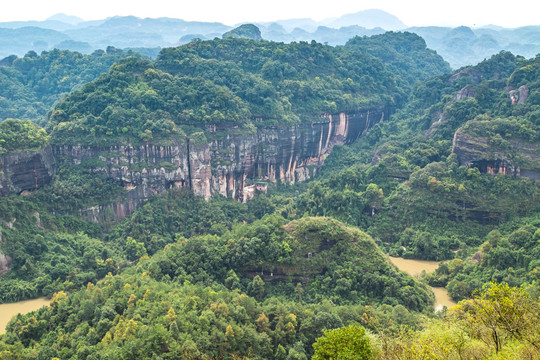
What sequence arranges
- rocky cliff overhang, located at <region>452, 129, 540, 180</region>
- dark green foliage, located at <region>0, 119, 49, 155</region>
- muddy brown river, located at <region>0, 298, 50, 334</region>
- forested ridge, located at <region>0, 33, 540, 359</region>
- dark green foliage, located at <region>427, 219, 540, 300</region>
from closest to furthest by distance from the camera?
forested ridge, located at <region>0, 33, 540, 359</region>, dark green foliage, located at <region>427, 219, 540, 300</region>, muddy brown river, located at <region>0, 298, 50, 334</region>, dark green foliage, located at <region>0, 119, 49, 155</region>, rocky cliff overhang, located at <region>452, 129, 540, 180</region>

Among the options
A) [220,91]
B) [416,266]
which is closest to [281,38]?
[220,91]

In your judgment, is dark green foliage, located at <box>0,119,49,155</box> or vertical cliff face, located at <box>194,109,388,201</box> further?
vertical cliff face, located at <box>194,109,388,201</box>

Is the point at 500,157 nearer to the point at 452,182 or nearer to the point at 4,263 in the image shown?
the point at 452,182

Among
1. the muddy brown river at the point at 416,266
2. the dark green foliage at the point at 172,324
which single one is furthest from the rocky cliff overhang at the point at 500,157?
the dark green foliage at the point at 172,324

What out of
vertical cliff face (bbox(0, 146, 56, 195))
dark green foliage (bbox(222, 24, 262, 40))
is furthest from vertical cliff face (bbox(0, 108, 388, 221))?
dark green foliage (bbox(222, 24, 262, 40))

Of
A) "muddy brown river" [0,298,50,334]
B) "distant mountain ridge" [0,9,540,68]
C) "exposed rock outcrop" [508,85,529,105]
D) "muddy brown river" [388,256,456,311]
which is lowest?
"muddy brown river" [0,298,50,334]

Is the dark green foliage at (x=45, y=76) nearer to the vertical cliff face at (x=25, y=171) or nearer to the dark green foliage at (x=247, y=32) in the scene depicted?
the dark green foliage at (x=247, y=32)

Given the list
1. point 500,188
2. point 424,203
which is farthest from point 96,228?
point 500,188

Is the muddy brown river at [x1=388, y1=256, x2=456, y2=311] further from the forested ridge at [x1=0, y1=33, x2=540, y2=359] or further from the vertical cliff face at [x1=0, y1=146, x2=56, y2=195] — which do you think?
the vertical cliff face at [x1=0, y1=146, x2=56, y2=195]
